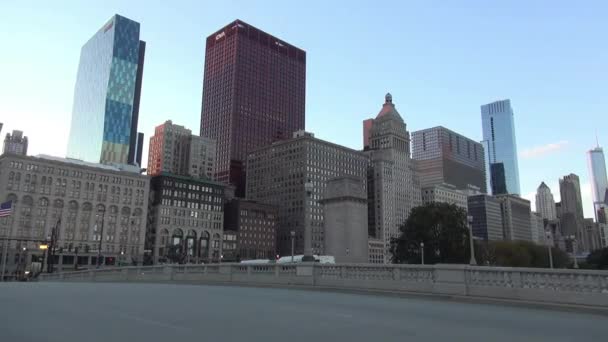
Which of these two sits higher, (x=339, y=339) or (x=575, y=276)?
(x=575, y=276)

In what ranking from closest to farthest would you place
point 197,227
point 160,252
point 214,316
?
point 214,316 < point 160,252 < point 197,227

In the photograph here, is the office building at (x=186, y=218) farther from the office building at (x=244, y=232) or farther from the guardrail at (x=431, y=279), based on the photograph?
the guardrail at (x=431, y=279)

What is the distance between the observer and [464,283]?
2083 cm

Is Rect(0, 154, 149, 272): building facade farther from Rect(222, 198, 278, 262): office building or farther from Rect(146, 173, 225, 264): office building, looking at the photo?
Rect(222, 198, 278, 262): office building

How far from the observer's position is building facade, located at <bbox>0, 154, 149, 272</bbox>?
13625cm

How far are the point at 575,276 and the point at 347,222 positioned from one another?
52024 millimetres

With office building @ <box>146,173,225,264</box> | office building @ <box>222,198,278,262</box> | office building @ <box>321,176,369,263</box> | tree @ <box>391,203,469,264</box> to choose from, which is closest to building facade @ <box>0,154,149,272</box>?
→ office building @ <box>146,173,225,264</box>

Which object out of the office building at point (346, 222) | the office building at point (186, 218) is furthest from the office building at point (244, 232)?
the office building at point (346, 222)

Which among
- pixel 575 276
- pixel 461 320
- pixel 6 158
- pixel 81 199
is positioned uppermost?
pixel 6 158

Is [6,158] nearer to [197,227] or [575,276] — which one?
[197,227]

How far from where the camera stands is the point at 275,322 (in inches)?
479

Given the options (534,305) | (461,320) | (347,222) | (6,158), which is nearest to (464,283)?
(534,305)

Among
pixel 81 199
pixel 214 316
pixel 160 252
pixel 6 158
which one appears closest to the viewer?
pixel 214 316

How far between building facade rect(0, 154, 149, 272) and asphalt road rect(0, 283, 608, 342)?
124 m
